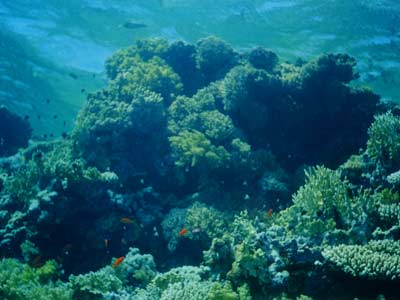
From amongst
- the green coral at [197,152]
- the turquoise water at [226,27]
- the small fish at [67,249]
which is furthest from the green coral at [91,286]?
the turquoise water at [226,27]

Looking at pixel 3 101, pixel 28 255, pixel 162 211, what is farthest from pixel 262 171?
pixel 3 101

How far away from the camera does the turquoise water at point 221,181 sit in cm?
615

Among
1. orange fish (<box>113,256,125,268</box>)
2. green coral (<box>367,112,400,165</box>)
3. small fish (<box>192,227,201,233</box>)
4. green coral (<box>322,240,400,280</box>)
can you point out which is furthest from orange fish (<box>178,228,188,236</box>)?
green coral (<box>367,112,400,165</box>)

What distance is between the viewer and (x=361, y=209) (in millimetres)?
7168

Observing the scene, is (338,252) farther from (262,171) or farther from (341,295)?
(262,171)

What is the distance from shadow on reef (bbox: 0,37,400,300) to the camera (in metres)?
6.43

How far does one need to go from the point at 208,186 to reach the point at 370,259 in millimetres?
6577

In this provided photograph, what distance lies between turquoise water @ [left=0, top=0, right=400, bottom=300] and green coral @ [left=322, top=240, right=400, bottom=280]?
0.07 feet

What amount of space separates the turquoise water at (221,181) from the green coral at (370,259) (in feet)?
0.07

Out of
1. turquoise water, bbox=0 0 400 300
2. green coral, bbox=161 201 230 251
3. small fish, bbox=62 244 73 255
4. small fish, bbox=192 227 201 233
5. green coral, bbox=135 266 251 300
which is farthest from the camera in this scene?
small fish, bbox=62 244 73 255

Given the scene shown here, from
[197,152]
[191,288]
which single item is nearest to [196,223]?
[197,152]

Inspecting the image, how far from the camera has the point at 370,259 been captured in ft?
17.4

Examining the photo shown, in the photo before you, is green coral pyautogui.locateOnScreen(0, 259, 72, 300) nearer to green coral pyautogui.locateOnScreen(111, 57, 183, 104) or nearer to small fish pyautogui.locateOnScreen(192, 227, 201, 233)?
small fish pyautogui.locateOnScreen(192, 227, 201, 233)

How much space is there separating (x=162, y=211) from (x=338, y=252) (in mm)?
6755
